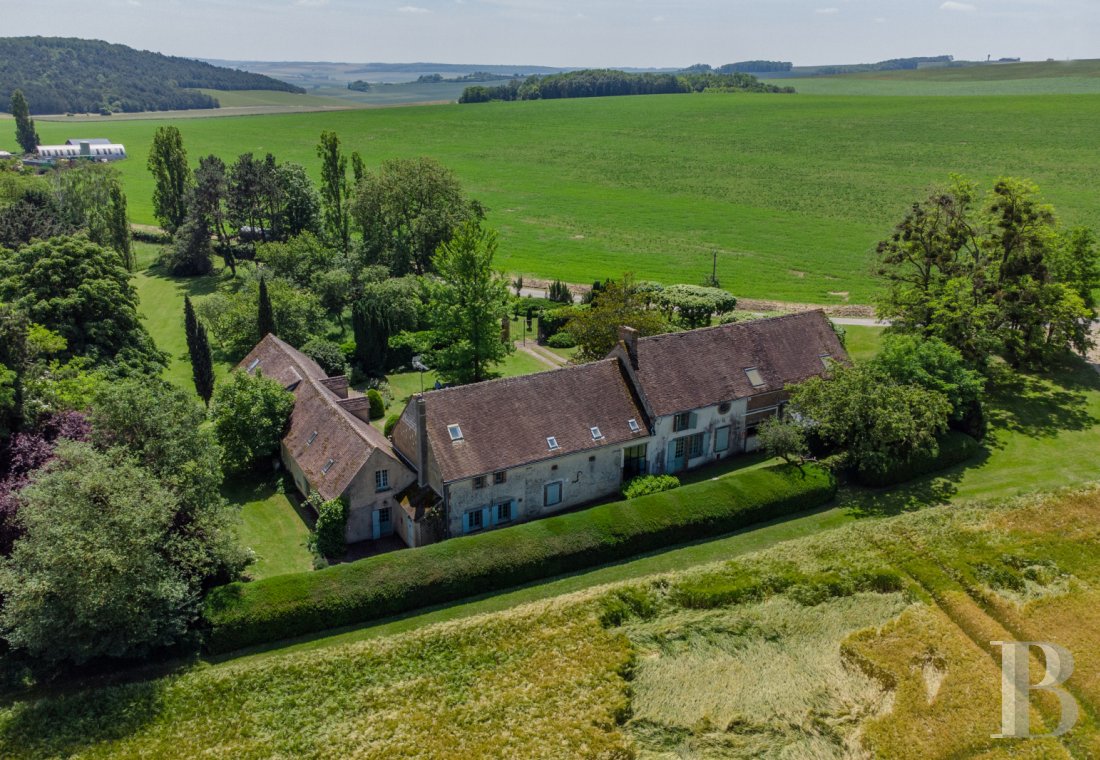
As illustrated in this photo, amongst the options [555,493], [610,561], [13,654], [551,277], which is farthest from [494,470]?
[551,277]

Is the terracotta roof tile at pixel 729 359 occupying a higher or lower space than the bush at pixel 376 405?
higher

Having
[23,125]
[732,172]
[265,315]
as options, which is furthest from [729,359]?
[23,125]

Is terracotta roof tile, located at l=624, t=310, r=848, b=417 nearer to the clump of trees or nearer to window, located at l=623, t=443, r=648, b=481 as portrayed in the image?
window, located at l=623, t=443, r=648, b=481

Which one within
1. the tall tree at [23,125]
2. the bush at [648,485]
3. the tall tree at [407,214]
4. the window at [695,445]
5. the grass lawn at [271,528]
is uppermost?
the tall tree at [23,125]

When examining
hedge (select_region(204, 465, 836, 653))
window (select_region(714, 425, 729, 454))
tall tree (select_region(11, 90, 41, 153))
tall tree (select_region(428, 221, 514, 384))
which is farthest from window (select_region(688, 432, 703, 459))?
tall tree (select_region(11, 90, 41, 153))

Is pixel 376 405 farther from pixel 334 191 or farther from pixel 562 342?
pixel 334 191

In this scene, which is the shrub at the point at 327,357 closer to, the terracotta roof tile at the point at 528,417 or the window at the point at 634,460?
the terracotta roof tile at the point at 528,417

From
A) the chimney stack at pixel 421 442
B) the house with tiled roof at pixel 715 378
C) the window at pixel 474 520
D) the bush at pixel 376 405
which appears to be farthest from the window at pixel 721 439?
the bush at pixel 376 405
